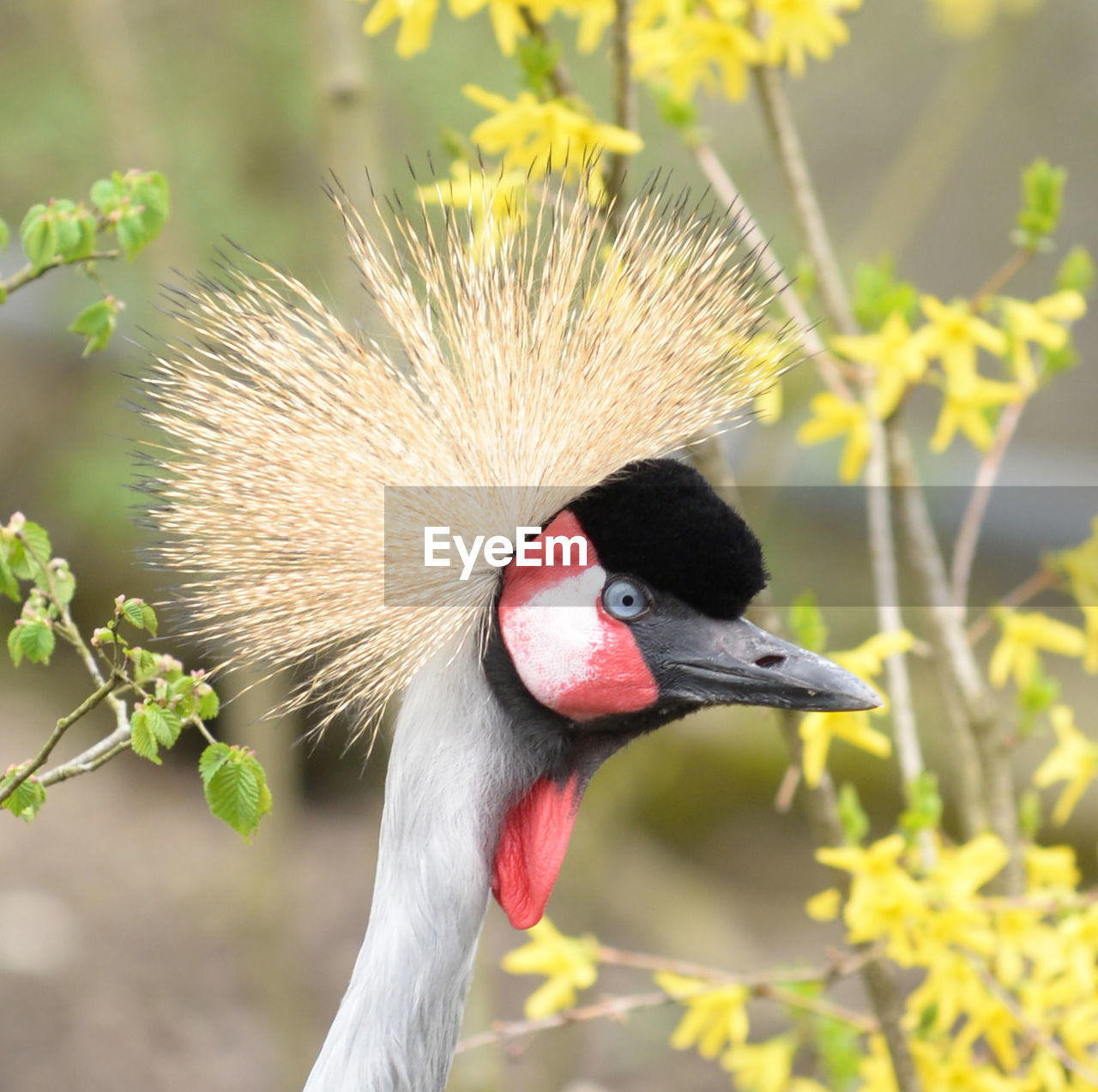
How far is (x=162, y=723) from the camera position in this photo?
0.78 m

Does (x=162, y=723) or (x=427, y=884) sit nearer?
(x=162, y=723)

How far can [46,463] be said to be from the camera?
139 inches

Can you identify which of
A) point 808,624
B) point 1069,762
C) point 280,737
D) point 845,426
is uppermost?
point 845,426

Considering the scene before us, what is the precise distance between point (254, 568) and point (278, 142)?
8.72 feet

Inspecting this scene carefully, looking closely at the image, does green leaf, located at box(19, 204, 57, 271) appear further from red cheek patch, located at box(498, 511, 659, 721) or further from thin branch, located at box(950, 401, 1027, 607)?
thin branch, located at box(950, 401, 1027, 607)

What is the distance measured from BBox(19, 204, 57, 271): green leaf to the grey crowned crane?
12 centimetres

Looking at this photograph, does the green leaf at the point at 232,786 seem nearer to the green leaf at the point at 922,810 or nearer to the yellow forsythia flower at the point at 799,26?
the green leaf at the point at 922,810

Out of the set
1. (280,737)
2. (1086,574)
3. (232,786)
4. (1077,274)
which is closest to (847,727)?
(1086,574)

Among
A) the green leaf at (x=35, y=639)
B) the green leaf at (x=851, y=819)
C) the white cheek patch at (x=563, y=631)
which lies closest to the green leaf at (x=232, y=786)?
the green leaf at (x=35, y=639)

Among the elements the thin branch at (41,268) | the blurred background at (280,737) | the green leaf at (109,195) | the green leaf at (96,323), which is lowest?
the blurred background at (280,737)

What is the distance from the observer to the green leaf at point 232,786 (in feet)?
2.68

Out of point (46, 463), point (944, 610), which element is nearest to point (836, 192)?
point (46, 463)

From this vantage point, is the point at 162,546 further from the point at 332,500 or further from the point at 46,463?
the point at 46,463

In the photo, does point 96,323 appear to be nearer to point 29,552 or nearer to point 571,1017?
point 29,552
